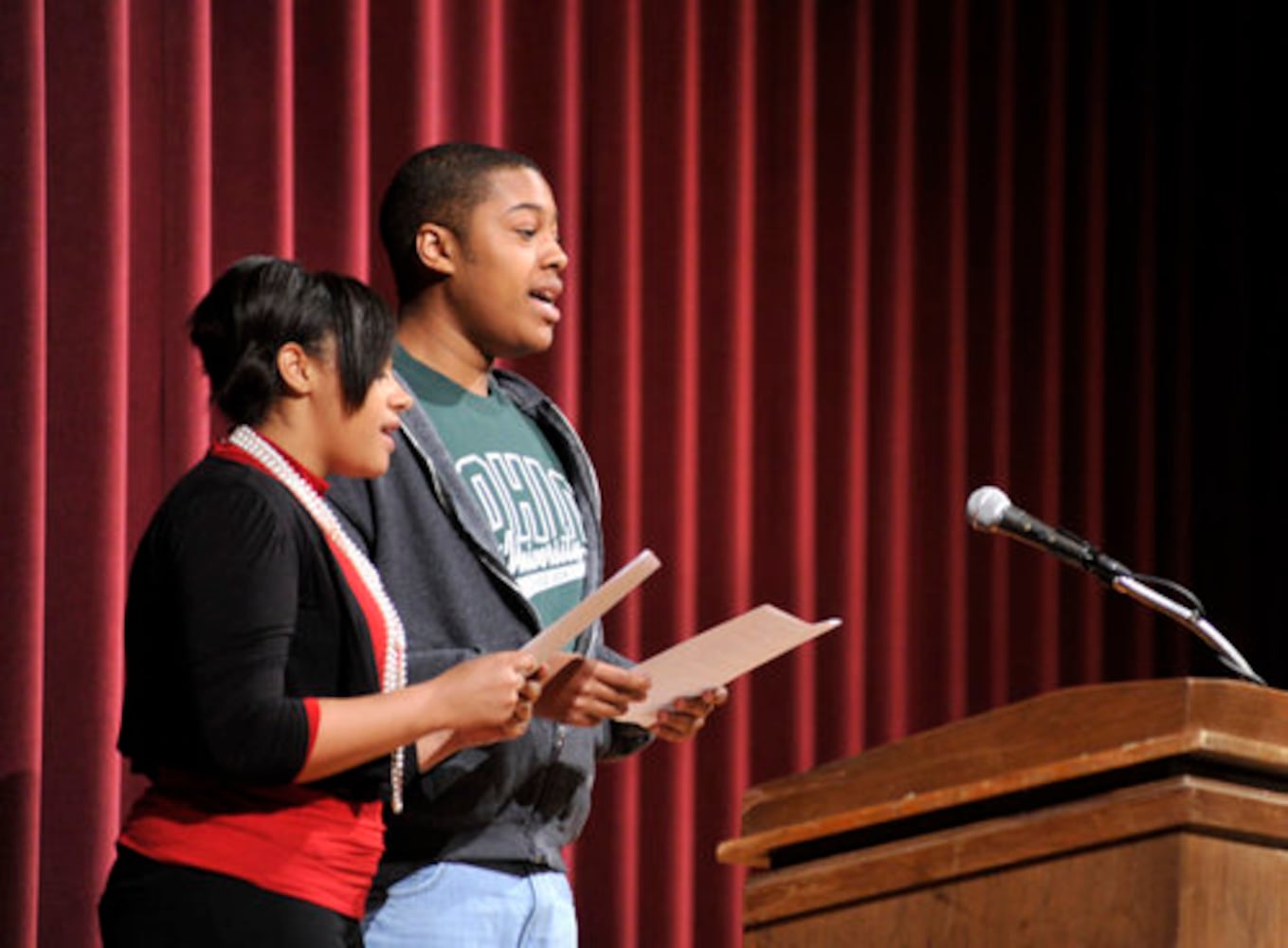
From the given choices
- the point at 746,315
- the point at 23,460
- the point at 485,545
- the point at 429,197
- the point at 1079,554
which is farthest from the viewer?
the point at 746,315

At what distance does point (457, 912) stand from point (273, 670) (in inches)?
19.9

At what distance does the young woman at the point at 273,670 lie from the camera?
4.91 ft

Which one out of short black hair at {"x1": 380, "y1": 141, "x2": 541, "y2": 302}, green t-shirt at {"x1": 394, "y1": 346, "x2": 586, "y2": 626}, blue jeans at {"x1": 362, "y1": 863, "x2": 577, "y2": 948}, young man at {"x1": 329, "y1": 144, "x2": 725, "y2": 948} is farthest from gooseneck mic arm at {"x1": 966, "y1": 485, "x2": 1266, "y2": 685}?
short black hair at {"x1": 380, "y1": 141, "x2": 541, "y2": 302}

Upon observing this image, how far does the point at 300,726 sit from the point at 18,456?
1.12m

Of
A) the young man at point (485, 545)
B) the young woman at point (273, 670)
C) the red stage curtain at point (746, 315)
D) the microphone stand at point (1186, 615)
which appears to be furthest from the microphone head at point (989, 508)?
the red stage curtain at point (746, 315)

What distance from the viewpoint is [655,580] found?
10.5 feet

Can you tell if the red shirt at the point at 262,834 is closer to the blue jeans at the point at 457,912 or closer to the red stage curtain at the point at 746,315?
the blue jeans at the point at 457,912

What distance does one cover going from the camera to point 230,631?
151cm

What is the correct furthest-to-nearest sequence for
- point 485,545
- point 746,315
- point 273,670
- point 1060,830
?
point 746,315 → point 485,545 → point 273,670 → point 1060,830

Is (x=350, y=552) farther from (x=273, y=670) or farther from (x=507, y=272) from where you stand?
(x=507, y=272)

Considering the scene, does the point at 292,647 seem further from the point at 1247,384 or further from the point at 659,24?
the point at 1247,384

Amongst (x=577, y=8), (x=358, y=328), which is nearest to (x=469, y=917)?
(x=358, y=328)

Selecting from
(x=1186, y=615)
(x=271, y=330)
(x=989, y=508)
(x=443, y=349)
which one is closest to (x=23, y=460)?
(x=443, y=349)

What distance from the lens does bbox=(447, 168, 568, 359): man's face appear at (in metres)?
2.20
